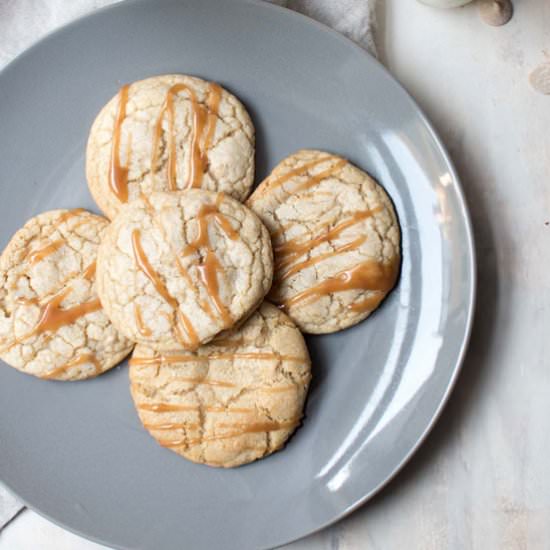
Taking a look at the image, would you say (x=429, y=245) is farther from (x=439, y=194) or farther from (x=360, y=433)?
(x=360, y=433)

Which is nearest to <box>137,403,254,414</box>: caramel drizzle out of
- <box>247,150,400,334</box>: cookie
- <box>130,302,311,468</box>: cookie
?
<box>130,302,311,468</box>: cookie

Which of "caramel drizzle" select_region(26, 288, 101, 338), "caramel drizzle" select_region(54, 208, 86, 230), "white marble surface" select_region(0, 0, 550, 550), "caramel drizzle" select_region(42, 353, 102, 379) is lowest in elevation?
"white marble surface" select_region(0, 0, 550, 550)

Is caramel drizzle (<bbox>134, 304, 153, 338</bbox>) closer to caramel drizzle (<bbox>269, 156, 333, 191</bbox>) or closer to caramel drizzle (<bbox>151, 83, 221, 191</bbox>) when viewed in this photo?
caramel drizzle (<bbox>151, 83, 221, 191</bbox>)

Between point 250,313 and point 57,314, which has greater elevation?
point 57,314

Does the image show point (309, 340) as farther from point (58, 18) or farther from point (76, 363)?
point (58, 18)

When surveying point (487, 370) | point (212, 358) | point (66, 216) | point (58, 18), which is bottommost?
point (487, 370)

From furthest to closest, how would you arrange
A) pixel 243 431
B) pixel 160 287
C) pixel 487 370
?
pixel 487 370 < pixel 243 431 < pixel 160 287

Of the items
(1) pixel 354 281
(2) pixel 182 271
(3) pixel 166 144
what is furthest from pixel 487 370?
(3) pixel 166 144

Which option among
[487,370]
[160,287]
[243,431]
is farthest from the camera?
[487,370]
